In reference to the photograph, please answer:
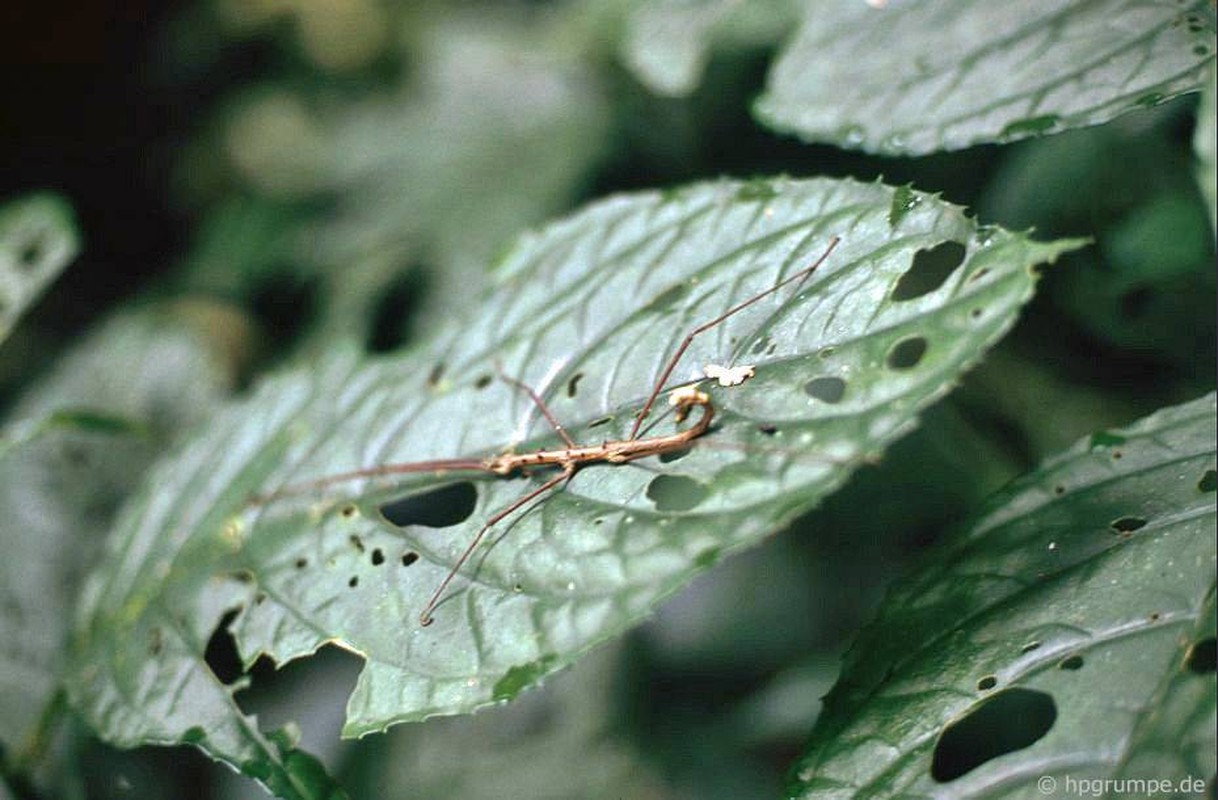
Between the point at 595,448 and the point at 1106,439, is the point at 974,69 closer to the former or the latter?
the point at 1106,439

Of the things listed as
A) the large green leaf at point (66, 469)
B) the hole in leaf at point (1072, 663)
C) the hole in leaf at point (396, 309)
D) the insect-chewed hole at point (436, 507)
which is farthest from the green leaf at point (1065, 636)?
the hole in leaf at point (396, 309)

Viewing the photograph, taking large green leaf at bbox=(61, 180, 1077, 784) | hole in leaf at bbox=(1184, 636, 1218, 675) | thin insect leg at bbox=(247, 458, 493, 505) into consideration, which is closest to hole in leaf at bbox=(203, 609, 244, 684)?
large green leaf at bbox=(61, 180, 1077, 784)

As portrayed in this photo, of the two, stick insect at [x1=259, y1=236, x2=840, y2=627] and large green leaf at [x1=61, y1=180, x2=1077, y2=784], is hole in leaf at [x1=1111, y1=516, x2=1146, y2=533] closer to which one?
large green leaf at [x1=61, y1=180, x2=1077, y2=784]

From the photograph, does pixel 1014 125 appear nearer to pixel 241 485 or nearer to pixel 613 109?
pixel 241 485

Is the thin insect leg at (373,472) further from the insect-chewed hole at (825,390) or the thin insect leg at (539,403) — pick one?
the insect-chewed hole at (825,390)

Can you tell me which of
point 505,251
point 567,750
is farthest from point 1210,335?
point 567,750

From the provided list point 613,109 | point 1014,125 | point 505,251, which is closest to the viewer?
point 1014,125
